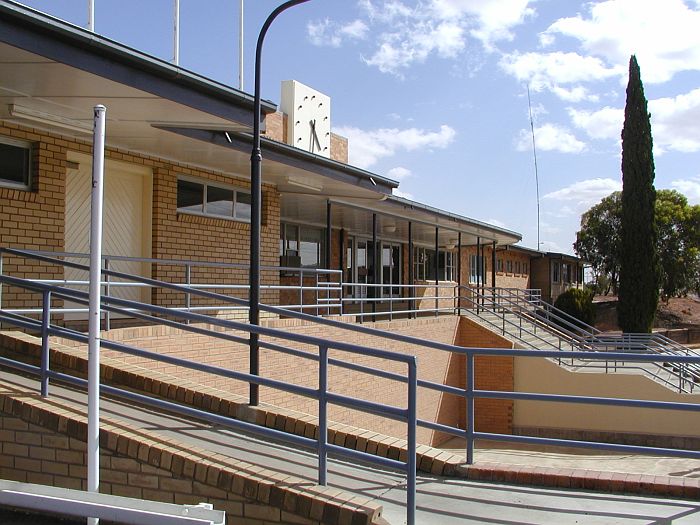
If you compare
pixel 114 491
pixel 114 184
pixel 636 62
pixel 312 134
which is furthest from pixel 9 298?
pixel 636 62

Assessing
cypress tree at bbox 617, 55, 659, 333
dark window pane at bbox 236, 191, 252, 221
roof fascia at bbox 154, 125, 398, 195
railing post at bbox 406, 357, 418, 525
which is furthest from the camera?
cypress tree at bbox 617, 55, 659, 333

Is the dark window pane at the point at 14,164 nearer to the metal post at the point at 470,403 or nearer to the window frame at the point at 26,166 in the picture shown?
the window frame at the point at 26,166

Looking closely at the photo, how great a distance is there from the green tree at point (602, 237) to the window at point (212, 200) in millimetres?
40785

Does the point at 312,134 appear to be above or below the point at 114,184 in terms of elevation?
above

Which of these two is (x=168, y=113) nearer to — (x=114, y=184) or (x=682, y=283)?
(x=114, y=184)

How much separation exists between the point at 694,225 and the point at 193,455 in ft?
157

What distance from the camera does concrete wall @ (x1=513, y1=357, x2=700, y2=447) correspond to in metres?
14.1

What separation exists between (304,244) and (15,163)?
39.1ft

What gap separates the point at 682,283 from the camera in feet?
147

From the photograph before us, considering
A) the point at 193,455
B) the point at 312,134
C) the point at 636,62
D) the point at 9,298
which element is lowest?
the point at 193,455

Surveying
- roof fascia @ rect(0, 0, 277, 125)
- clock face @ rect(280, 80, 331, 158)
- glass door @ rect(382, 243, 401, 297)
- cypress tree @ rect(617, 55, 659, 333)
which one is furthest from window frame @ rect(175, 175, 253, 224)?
cypress tree @ rect(617, 55, 659, 333)

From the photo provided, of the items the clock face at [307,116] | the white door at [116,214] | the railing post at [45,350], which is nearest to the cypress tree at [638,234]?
the clock face at [307,116]

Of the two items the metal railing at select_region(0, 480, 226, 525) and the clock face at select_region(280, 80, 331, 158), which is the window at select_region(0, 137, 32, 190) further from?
the clock face at select_region(280, 80, 331, 158)

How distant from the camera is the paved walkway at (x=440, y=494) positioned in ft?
16.3
